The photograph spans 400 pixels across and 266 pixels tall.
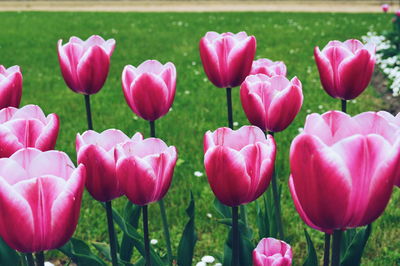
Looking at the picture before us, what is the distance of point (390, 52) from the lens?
25.8 feet

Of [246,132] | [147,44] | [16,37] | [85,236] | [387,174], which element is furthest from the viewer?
[16,37]

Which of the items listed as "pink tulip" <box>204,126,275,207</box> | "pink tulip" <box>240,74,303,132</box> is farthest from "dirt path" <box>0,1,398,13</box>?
"pink tulip" <box>204,126,275,207</box>

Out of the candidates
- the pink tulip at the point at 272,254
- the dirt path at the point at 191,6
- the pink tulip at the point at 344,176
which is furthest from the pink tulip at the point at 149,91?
the dirt path at the point at 191,6

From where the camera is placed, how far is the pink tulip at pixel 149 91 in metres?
1.75

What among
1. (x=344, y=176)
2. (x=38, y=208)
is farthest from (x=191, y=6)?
(x=344, y=176)

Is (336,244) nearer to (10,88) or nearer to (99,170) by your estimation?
(99,170)

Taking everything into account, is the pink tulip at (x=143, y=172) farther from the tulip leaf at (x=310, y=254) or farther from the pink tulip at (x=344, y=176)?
the tulip leaf at (x=310, y=254)

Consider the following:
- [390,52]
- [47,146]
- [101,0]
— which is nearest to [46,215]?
[47,146]

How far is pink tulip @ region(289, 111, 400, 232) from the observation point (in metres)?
1.01

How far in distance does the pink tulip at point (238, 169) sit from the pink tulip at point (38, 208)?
1.04 feet

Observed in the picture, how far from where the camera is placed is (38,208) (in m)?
1.16

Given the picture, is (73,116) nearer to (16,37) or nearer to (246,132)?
(246,132)

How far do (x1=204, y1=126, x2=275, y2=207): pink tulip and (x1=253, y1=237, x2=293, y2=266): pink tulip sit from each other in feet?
0.51

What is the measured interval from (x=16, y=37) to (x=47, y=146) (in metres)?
9.97
